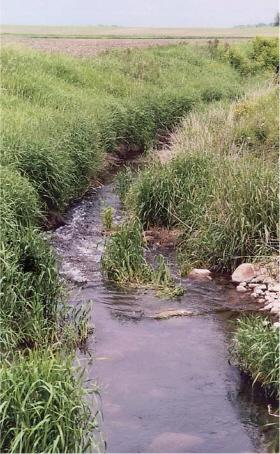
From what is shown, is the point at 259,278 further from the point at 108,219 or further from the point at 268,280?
the point at 108,219

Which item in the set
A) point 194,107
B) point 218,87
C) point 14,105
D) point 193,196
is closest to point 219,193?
point 193,196

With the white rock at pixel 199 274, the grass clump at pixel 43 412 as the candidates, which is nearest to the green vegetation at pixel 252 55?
the white rock at pixel 199 274

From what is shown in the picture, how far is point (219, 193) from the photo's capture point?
36.3ft

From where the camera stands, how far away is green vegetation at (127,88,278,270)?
34.3 feet

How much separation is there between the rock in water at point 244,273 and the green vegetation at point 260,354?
262 centimetres

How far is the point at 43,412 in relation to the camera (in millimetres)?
5441

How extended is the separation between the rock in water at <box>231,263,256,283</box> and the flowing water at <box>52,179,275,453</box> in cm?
19

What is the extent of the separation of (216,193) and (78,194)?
455 centimetres

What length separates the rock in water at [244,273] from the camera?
396 inches

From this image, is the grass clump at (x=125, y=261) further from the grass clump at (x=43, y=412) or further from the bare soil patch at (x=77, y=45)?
the bare soil patch at (x=77, y=45)

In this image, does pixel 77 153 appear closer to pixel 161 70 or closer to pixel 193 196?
pixel 193 196

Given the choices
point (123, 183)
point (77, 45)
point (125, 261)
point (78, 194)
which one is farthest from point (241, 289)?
point (77, 45)

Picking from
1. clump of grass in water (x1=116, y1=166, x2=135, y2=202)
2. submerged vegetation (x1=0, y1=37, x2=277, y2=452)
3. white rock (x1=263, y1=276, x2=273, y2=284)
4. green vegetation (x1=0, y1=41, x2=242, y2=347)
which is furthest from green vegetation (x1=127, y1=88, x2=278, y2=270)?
green vegetation (x1=0, y1=41, x2=242, y2=347)

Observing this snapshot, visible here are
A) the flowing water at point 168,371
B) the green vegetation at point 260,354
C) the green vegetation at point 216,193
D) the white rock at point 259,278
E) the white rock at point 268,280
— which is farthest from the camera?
the green vegetation at point 216,193
